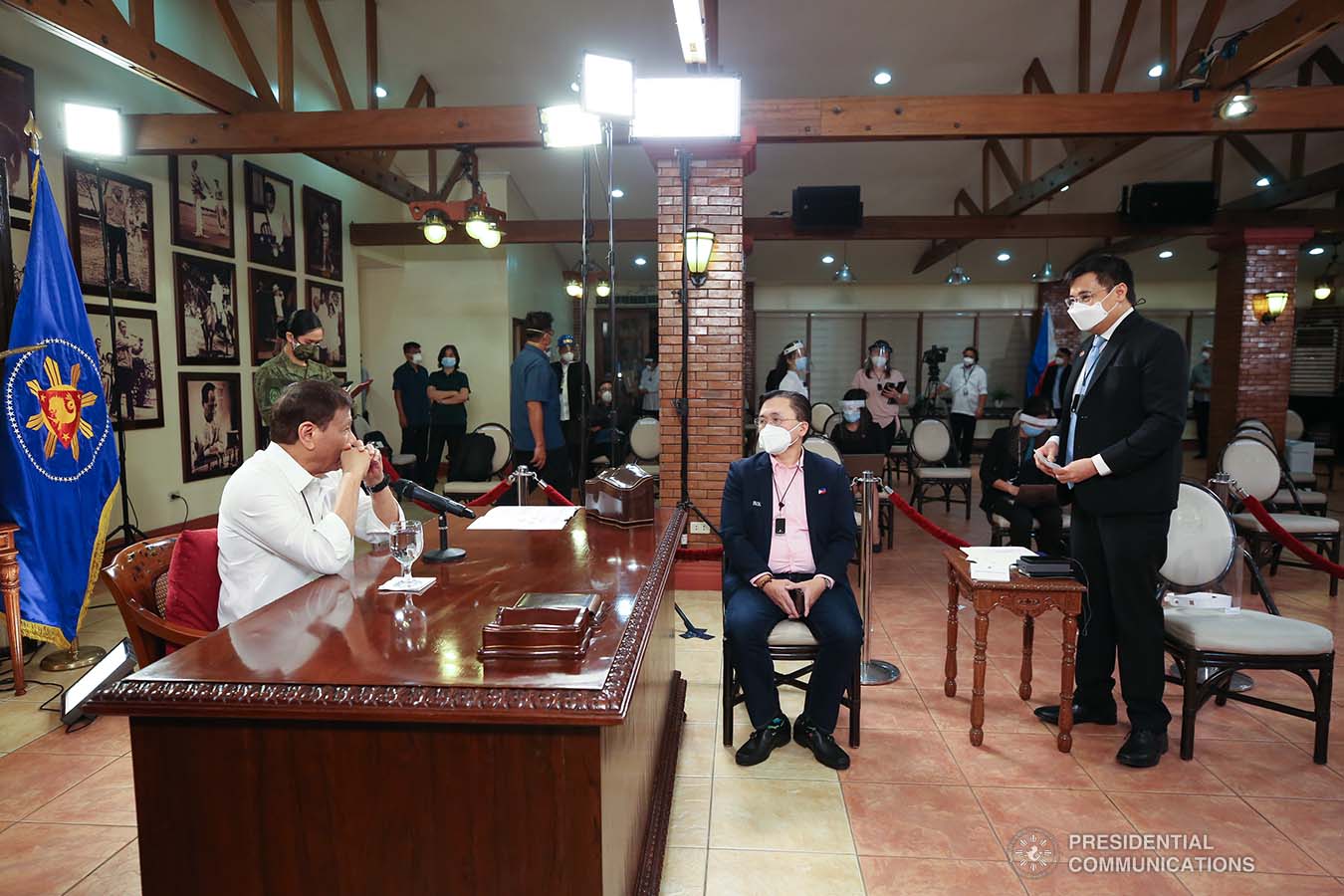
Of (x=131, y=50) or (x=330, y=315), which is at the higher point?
(x=131, y=50)

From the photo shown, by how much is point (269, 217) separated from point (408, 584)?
6259 mm

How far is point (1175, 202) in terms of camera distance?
8188 mm

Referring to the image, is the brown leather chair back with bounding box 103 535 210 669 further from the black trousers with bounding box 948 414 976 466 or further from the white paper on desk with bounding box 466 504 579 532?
the black trousers with bounding box 948 414 976 466

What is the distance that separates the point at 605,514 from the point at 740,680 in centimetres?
77

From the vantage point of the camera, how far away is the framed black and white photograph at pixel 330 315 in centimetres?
747

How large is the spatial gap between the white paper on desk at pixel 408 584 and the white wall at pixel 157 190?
13.7ft

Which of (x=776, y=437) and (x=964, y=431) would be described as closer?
(x=776, y=437)

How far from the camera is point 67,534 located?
3.42 metres

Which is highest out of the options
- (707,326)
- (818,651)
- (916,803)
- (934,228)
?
(934,228)

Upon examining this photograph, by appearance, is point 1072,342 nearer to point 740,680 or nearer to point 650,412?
point 650,412

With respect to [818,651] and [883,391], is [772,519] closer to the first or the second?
[818,651]

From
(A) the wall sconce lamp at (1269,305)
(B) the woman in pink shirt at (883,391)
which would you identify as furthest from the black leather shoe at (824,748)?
(A) the wall sconce lamp at (1269,305)

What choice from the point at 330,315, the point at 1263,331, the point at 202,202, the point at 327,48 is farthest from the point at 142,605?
the point at 1263,331

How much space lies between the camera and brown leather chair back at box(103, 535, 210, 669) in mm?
1899
